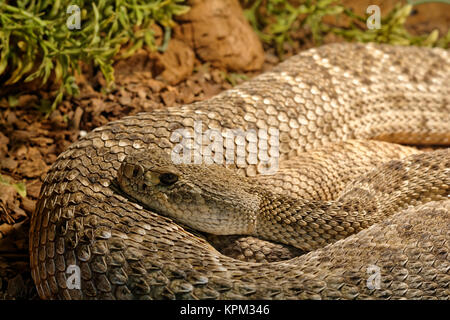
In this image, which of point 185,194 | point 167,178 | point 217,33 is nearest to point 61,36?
point 217,33

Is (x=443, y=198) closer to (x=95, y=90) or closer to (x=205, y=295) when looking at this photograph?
(x=205, y=295)

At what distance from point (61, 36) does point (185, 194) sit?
1498 millimetres

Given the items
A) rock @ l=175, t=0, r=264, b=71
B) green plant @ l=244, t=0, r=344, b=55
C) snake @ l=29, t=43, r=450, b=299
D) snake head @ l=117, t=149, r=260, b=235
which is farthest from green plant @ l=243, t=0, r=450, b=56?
snake head @ l=117, t=149, r=260, b=235

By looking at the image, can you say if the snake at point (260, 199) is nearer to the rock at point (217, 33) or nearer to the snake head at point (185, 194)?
the snake head at point (185, 194)

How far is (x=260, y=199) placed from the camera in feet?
9.52

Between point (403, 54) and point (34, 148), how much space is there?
281cm

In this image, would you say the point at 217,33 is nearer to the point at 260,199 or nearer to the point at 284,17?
the point at 284,17

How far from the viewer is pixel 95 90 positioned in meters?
3.98

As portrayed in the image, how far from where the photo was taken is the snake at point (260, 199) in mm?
2332

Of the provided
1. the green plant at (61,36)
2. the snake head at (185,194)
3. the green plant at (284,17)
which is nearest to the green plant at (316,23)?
the green plant at (284,17)

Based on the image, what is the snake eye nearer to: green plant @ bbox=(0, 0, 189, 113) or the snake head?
the snake head

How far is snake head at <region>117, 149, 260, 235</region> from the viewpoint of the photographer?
8.91 feet

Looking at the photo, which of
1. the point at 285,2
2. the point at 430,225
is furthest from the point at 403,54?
the point at 430,225

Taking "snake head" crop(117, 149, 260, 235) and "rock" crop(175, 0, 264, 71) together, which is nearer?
"snake head" crop(117, 149, 260, 235)
